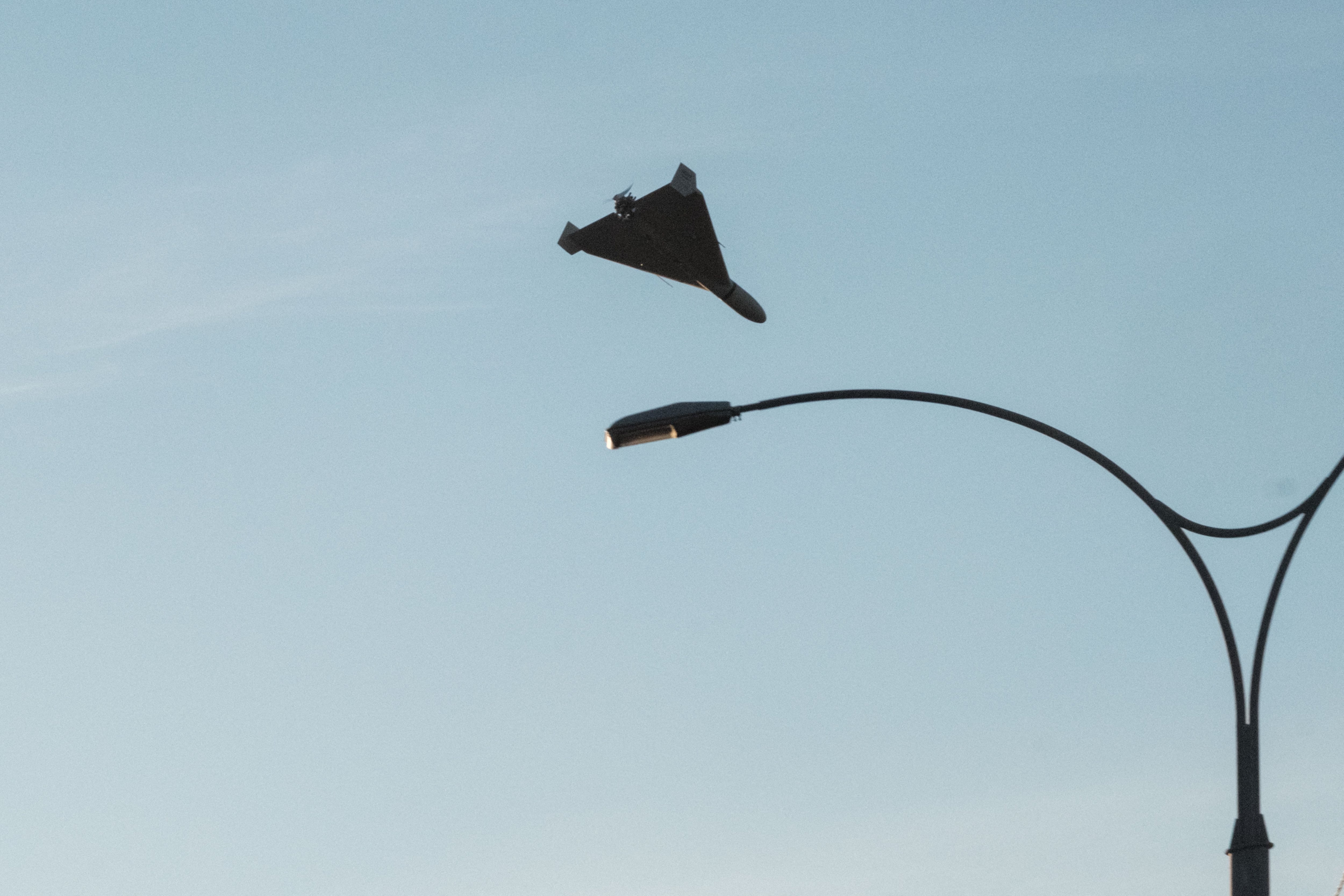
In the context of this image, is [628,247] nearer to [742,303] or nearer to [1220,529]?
[742,303]

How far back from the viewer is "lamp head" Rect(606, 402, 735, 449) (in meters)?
12.4

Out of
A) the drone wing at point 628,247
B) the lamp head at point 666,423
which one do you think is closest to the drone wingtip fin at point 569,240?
the drone wing at point 628,247

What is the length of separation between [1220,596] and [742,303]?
21.0 m

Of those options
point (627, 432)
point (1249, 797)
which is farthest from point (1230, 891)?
point (627, 432)

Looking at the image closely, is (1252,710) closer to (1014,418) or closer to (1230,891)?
(1230,891)

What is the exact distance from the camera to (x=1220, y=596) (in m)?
11.7

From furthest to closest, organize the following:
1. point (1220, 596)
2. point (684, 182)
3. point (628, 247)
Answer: point (628, 247), point (684, 182), point (1220, 596)

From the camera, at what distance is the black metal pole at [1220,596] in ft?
35.6

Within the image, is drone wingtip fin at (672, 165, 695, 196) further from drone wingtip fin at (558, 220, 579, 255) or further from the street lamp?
the street lamp

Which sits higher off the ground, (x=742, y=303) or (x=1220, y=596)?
(x=742, y=303)

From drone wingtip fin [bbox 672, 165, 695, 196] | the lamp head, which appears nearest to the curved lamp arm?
the lamp head

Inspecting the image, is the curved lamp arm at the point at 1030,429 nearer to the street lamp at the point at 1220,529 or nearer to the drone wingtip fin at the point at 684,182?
the street lamp at the point at 1220,529

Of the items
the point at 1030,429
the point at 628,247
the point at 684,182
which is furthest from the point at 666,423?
the point at 628,247

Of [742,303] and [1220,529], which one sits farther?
[742,303]
